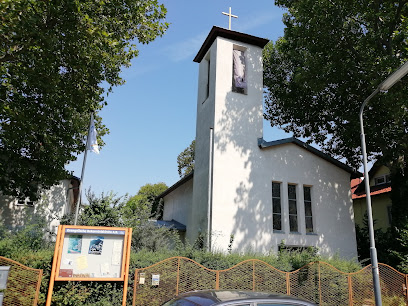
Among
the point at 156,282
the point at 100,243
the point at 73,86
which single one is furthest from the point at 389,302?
the point at 73,86

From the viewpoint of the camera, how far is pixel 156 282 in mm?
9328

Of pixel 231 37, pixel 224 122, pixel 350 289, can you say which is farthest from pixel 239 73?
pixel 350 289

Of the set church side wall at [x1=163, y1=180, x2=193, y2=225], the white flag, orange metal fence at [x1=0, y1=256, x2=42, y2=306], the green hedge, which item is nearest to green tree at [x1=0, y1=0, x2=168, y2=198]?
the white flag

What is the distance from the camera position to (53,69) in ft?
42.0

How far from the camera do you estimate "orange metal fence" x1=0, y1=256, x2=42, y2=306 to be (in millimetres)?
8163

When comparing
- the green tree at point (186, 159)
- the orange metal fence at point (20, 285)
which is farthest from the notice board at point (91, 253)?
the green tree at point (186, 159)

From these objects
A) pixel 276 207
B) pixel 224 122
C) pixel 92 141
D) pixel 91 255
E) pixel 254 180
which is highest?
pixel 224 122

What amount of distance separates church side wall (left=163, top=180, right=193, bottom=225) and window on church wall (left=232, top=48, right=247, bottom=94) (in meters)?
6.75

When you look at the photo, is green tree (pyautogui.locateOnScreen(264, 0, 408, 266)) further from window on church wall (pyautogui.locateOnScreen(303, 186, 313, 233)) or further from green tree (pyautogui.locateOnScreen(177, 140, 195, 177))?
green tree (pyautogui.locateOnScreen(177, 140, 195, 177))

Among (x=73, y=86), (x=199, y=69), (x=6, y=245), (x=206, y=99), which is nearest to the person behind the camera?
(x=6, y=245)

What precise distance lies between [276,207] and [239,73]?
779 centimetres

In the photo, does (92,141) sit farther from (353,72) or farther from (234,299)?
(353,72)

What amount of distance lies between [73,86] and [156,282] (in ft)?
28.6

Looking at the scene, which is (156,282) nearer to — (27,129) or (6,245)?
(6,245)
